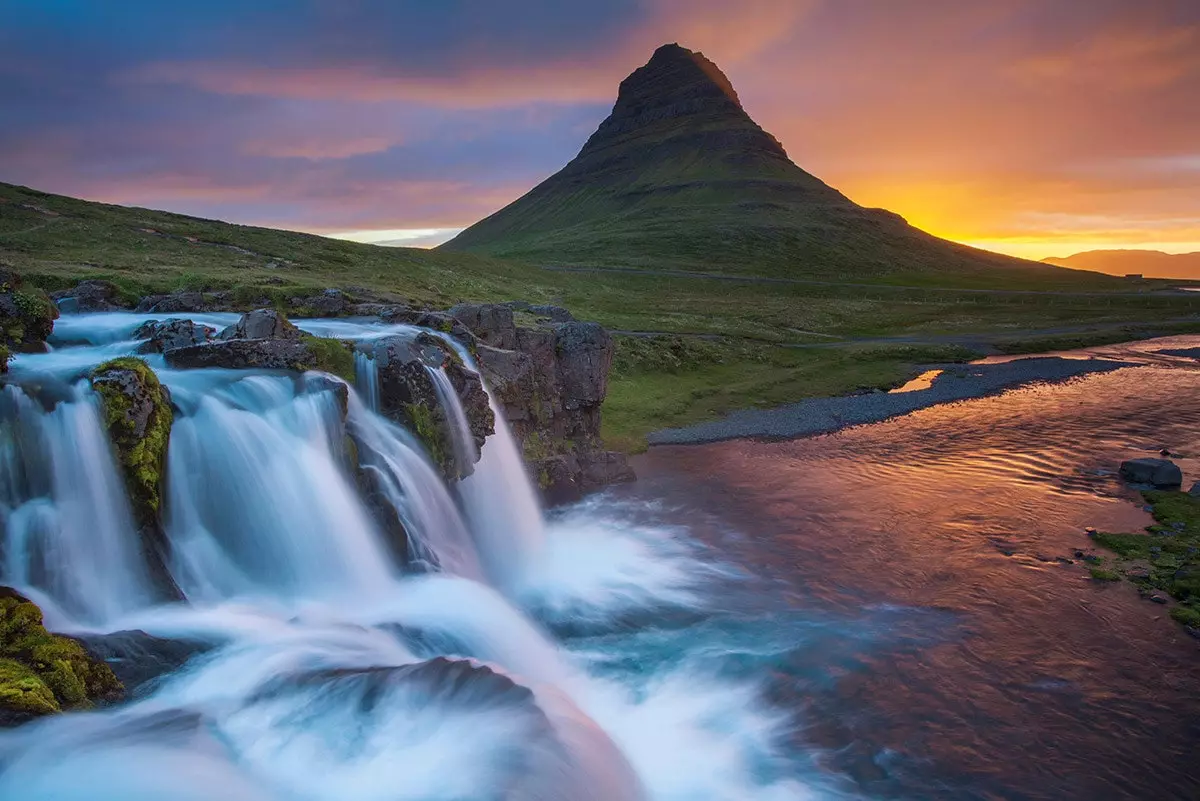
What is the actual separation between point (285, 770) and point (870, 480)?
2564 cm

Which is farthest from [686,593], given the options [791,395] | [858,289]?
[858,289]

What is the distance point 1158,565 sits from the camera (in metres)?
20.1

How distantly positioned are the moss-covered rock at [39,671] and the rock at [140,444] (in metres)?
2.60

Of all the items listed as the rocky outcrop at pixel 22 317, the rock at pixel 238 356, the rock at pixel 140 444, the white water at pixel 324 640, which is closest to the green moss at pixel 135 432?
the rock at pixel 140 444

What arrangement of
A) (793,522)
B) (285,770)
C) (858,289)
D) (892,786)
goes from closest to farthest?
1. (285,770)
2. (892,786)
3. (793,522)
4. (858,289)

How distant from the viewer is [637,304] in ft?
330

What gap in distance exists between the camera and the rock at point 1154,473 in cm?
2716

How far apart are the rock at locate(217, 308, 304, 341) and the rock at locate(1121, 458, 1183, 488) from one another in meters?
31.9

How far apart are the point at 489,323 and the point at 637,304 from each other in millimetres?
73606

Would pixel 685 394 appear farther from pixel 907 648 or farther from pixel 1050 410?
pixel 907 648

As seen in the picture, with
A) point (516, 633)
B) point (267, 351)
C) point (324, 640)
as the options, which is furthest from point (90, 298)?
point (516, 633)

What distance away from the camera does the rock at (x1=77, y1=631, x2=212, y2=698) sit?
11.5 m

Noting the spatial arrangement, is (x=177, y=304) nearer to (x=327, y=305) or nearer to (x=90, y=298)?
(x=90, y=298)

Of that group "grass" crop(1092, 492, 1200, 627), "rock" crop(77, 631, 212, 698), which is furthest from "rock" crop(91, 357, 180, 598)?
"grass" crop(1092, 492, 1200, 627)
